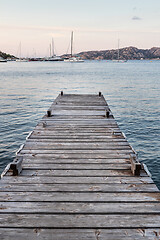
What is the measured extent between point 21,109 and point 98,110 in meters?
10.9

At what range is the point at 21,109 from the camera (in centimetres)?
2092

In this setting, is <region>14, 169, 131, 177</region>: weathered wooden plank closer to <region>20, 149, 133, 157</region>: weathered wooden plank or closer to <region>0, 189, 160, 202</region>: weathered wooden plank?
<region>0, 189, 160, 202</region>: weathered wooden plank

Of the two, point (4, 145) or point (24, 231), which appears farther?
point (4, 145)

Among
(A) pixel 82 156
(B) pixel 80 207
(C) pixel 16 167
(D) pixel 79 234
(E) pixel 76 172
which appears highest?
(C) pixel 16 167

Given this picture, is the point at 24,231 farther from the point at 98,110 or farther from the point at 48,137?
the point at 98,110

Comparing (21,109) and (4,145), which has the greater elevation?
(21,109)

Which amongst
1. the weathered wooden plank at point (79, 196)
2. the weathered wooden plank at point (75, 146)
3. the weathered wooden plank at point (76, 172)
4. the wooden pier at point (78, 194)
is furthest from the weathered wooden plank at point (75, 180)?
the weathered wooden plank at point (75, 146)

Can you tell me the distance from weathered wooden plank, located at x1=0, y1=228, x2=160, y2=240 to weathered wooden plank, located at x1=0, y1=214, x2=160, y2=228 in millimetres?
78

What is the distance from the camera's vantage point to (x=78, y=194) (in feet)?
14.6

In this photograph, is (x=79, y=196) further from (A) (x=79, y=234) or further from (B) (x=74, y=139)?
(B) (x=74, y=139)

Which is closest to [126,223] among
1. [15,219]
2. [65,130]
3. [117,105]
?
[15,219]

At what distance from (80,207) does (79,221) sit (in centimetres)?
36

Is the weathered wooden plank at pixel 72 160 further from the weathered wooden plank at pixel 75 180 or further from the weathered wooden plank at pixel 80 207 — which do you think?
the weathered wooden plank at pixel 80 207

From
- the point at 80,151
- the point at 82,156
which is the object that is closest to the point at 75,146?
the point at 80,151
